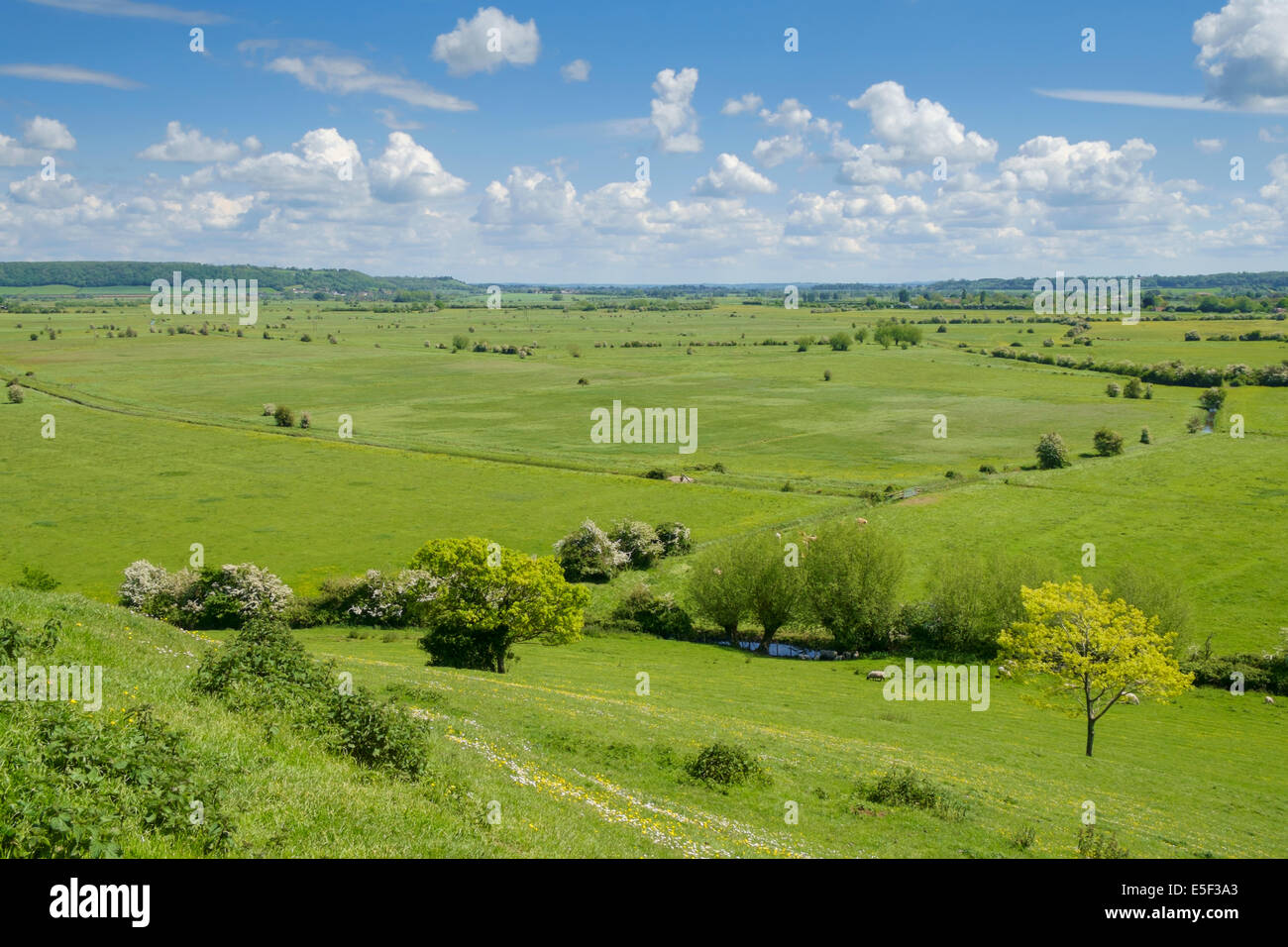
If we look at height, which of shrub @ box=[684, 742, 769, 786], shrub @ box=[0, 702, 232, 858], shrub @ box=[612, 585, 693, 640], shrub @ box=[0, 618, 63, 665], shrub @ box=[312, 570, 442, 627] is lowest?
shrub @ box=[612, 585, 693, 640]

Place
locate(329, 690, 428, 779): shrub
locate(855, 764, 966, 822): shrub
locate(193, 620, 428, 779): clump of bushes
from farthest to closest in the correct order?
locate(855, 764, 966, 822): shrub, locate(193, 620, 428, 779): clump of bushes, locate(329, 690, 428, 779): shrub

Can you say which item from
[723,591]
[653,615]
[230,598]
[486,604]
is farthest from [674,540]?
[230,598]

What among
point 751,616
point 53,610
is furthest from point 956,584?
point 53,610

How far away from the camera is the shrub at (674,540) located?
300 ft

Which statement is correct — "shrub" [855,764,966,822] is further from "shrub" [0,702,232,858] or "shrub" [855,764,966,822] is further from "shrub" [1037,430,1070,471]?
"shrub" [1037,430,1070,471]

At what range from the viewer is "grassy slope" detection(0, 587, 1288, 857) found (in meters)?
16.7

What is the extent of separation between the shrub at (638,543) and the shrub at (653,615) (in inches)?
384

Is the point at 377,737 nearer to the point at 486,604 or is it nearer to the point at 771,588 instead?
the point at 486,604

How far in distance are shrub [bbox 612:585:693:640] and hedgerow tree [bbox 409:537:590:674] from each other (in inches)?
895

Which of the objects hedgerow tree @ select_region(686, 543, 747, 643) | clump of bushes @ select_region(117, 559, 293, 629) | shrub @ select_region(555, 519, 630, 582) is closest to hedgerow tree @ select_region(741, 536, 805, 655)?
hedgerow tree @ select_region(686, 543, 747, 643)

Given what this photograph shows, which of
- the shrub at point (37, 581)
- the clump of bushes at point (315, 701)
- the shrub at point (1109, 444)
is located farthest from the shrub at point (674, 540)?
the shrub at point (1109, 444)

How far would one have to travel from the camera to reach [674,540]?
91812 millimetres

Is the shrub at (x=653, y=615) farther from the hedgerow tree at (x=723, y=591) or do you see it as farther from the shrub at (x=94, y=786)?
the shrub at (x=94, y=786)
